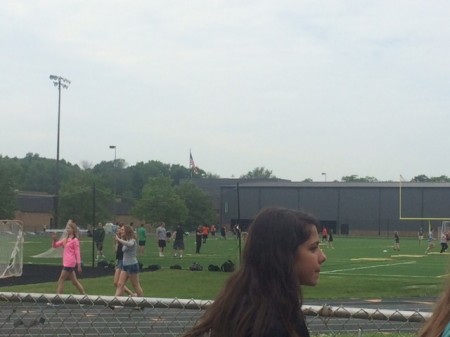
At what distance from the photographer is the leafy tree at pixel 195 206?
287 feet

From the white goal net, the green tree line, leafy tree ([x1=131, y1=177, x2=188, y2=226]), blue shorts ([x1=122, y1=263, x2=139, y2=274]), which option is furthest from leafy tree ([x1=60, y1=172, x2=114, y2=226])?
blue shorts ([x1=122, y1=263, x2=139, y2=274])

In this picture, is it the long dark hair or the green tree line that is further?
the green tree line

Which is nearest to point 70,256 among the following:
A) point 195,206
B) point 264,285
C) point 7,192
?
point 264,285

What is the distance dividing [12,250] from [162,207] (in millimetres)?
50754

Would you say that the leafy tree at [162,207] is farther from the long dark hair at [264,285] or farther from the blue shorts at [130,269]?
the long dark hair at [264,285]

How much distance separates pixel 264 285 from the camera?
319 centimetres

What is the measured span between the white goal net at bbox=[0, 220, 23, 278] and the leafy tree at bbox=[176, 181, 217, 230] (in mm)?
58487

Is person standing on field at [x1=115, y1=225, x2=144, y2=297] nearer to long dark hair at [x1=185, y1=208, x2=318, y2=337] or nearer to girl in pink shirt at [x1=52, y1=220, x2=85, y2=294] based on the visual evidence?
girl in pink shirt at [x1=52, y1=220, x2=85, y2=294]

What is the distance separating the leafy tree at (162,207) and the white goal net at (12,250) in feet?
164

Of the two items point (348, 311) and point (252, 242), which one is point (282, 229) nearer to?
point (252, 242)

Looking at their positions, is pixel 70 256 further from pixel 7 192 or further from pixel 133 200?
pixel 133 200

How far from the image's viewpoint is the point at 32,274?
28250 millimetres

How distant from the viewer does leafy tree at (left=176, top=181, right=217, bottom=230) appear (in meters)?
87.4

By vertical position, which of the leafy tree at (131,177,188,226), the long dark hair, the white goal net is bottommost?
the white goal net
